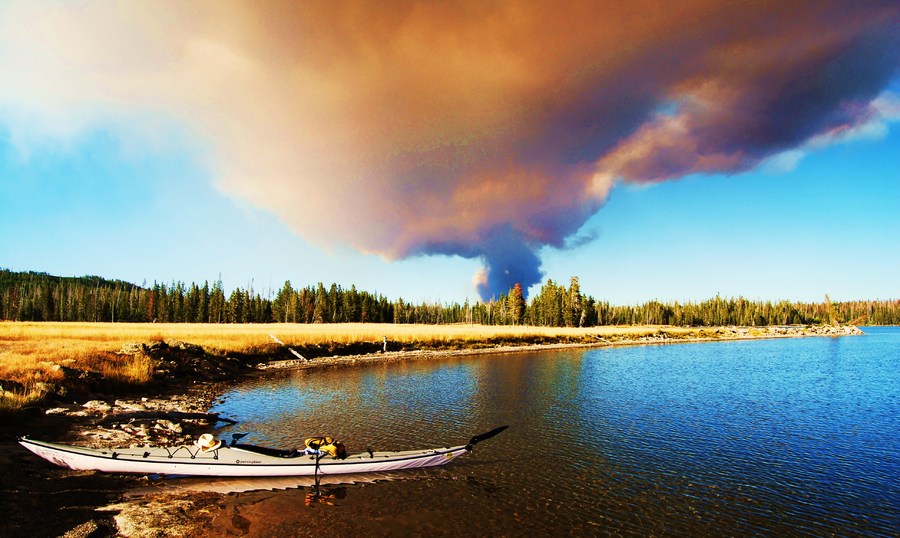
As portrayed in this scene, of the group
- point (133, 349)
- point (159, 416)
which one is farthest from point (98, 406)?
point (133, 349)

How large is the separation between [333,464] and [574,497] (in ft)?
25.9

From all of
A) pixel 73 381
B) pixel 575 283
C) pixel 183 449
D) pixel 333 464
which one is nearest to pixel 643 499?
pixel 333 464

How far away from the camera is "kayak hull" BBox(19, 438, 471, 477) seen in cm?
1411

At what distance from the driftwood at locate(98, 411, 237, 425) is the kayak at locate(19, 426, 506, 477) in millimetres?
5114

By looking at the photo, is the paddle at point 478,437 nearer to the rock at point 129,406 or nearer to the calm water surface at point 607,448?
the calm water surface at point 607,448

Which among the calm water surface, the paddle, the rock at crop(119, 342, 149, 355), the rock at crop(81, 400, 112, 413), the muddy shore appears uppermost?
the rock at crop(119, 342, 149, 355)

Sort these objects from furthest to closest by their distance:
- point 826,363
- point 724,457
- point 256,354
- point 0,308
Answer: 1. point 0,308
2. point 826,363
3. point 256,354
4. point 724,457

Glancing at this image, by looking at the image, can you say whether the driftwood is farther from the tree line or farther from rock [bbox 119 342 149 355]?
the tree line

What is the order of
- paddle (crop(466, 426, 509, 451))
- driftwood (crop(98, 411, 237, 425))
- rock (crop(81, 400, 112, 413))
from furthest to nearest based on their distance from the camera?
rock (crop(81, 400, 112, 413)) → driftwood (crop(98, 411, 237, 425)) → paddle (crop(466, 426, 509, 451))

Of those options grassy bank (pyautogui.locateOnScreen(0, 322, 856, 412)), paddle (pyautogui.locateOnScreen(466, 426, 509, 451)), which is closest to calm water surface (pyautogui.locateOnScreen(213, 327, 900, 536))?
paddle (pyautogui.locateOnScreen(466, 426, 509, 451))

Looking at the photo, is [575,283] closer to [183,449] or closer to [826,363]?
[826,363]

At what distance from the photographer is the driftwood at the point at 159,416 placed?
64.4 feet

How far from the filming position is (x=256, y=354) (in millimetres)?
46281

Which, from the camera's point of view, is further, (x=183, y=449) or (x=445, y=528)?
(x=183, y=449)
